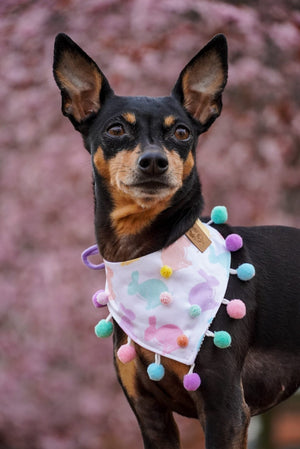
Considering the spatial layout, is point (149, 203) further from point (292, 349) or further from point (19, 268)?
point (19, 268)

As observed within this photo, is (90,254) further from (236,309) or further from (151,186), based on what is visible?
(236,309)

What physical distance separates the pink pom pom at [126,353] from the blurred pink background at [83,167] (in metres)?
1.93

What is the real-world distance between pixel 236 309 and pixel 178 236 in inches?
13.7

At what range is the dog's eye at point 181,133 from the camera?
296 centimetres

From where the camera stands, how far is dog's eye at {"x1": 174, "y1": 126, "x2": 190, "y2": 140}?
116 inches

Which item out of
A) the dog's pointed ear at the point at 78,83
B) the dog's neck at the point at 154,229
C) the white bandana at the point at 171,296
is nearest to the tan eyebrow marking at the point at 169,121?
the dog's neck at the point at 154,229

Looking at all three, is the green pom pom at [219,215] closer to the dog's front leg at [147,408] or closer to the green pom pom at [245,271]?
the green pom pom at [245,271]

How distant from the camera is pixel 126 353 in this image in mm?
2846

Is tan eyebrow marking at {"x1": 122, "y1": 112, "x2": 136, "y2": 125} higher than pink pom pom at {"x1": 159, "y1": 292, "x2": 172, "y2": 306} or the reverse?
higher

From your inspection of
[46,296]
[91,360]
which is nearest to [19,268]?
[46,296]

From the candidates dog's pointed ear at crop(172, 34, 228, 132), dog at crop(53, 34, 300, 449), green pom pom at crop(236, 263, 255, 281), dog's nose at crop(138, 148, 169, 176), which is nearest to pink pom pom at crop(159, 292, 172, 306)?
dog at crop(53, 34, 300, 449)

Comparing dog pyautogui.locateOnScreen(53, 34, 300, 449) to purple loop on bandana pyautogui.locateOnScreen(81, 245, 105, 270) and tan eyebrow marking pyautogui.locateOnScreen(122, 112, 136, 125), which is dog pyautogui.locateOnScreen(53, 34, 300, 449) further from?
purple loop on bandana pyautogui.locateOnScreen(81, 245, 105, 270)

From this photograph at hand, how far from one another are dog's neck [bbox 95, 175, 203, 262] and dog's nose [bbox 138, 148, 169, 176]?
16 cm

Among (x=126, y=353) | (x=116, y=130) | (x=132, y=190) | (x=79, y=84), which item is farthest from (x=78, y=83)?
(x=126, y=353)
